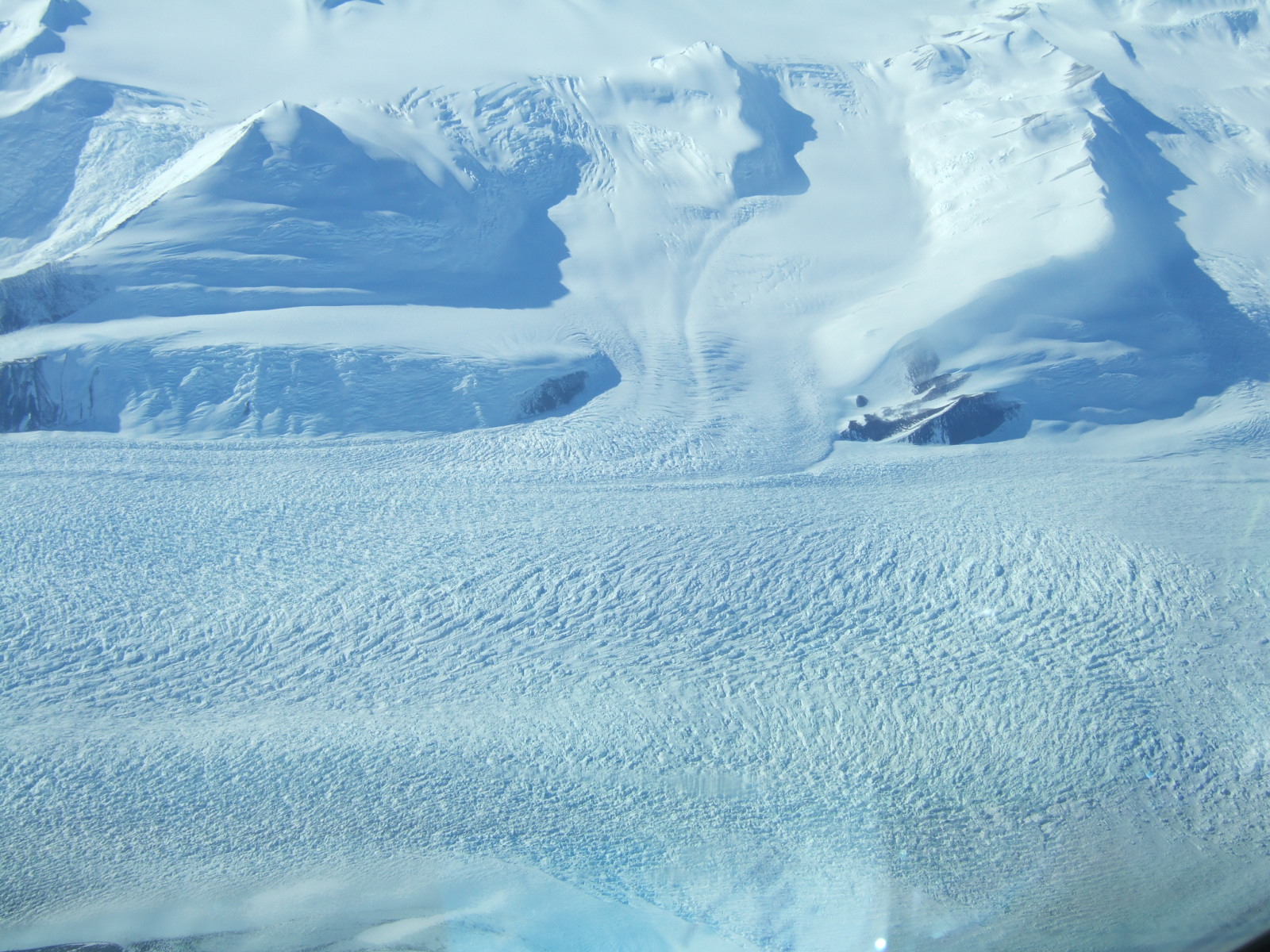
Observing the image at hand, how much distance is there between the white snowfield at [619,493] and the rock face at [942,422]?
0.16 feet

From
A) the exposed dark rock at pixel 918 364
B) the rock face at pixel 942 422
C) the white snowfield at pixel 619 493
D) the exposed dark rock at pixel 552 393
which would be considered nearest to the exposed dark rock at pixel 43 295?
the white snowfield at pixel 619 493

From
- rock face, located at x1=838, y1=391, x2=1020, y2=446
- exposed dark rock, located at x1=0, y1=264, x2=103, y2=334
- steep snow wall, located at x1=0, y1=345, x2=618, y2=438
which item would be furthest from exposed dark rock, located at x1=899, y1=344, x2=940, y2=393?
exposed dark rock, located at x1=0, y1=264, x2=103, y2=334

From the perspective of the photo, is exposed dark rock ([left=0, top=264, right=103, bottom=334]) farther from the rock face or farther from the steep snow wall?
the rock face

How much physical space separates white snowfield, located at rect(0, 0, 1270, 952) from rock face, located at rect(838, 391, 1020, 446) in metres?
0.05

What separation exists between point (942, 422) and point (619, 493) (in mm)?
3385

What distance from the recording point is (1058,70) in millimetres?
15477

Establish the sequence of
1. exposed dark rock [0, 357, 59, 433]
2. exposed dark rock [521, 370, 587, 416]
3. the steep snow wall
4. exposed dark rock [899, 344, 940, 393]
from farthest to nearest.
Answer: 1. exposed dark rock [899, 344, 940, 393]
2. exposed dark rock [521, 370, 587, 416]
3. the steep snow wall
4. exposed dark rock [0, 357, 59, 433]

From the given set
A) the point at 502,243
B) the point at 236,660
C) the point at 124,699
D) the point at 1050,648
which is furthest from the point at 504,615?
the point at 502,243

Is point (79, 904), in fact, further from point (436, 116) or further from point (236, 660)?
point (436, 116)

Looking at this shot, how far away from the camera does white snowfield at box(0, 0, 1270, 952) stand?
17.9 ft

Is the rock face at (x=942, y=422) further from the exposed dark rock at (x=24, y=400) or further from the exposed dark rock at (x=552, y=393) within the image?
the exposed dark rock at (x=24, y=400)

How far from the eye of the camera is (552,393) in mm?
10148

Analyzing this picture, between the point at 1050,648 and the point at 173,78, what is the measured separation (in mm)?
15002

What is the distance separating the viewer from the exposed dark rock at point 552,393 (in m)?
9.98
